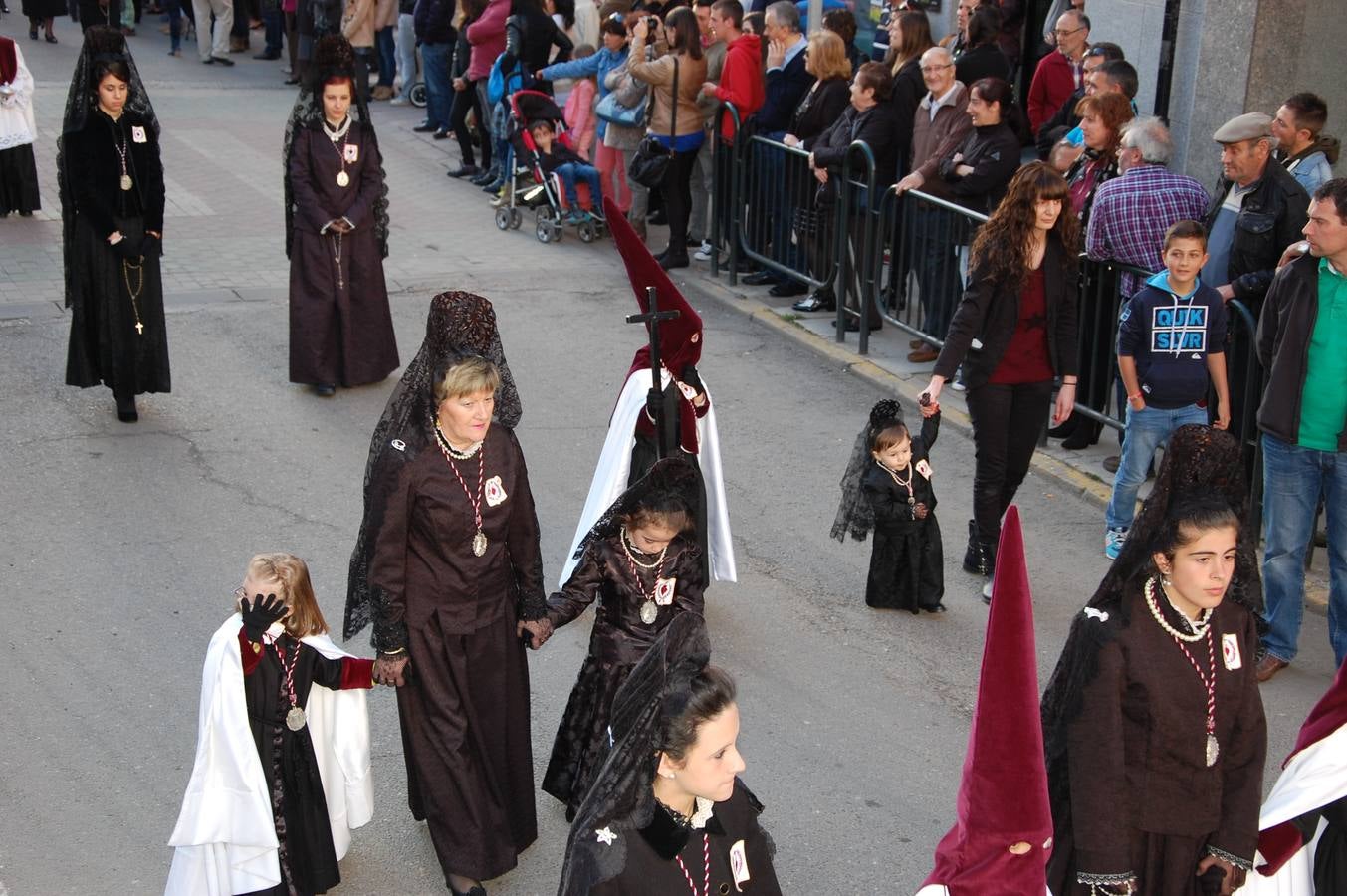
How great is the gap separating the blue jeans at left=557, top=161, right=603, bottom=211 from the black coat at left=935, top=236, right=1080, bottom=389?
22.6ft

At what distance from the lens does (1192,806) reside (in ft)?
14.6

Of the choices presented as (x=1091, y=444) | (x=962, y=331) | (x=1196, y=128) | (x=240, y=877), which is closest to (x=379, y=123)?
(x=1196, y=128)

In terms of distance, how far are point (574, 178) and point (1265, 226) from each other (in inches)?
272

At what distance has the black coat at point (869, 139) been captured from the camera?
37.0 ft

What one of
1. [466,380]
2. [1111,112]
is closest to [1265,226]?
[1111,112]

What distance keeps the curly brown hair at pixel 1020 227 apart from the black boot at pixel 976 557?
1.27 meters

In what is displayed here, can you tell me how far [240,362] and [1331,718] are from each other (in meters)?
7.88

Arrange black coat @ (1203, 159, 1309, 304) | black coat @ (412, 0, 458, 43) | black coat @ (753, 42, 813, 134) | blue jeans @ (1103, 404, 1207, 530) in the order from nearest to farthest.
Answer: blue jeans @ (1103, 404, 1207, 530) < black coat @ (1203, 159, 1309, 304) < black coat @ (753, 42, 813, 134) < black coat @ (412, 0, 458, 43)

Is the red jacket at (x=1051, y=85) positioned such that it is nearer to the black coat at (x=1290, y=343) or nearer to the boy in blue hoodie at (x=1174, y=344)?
the boy in blue hoodie at (x=1174, y=344)

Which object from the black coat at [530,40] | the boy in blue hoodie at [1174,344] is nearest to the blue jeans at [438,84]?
the black coat at [530,40]

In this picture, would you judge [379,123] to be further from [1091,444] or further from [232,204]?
[1091,444]

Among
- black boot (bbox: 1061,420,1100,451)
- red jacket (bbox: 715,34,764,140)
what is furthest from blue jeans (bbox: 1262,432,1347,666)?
red jacket (bbox: 715,34,764,140)

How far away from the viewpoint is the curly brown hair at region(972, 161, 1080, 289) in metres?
7.28

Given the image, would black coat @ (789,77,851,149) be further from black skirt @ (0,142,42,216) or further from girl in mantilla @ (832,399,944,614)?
black skirt @ (0,142,42,216)
